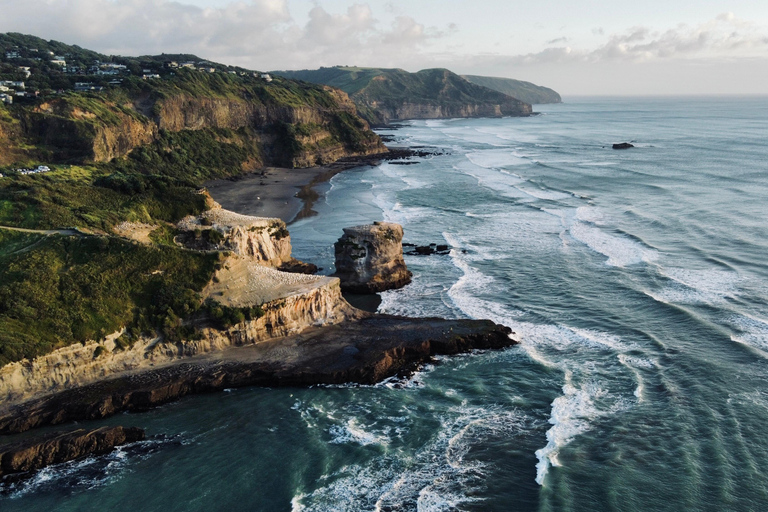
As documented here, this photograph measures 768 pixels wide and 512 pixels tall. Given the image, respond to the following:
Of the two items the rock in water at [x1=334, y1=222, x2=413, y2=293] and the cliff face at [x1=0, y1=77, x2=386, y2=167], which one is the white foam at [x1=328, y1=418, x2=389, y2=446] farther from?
the cliff face at [x1=0, y1=77, x2=386, y2=167]

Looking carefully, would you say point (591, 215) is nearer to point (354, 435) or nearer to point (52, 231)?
point (354, 435)

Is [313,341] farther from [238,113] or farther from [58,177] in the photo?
[238,113]

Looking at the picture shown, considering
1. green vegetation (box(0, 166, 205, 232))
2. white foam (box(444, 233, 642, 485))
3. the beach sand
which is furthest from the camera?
the beach sand

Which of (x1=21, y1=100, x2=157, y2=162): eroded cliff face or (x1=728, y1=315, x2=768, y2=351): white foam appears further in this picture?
(x1=21, y1=100, x2=157, y2=162): eroded cliff face

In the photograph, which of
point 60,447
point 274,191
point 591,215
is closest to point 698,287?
point 591,215

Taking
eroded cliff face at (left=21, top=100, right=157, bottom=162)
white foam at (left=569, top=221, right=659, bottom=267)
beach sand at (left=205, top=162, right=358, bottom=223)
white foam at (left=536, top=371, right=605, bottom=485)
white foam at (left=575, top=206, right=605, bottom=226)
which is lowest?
white foam at (left=536, top=371, right=605, bottom=485)

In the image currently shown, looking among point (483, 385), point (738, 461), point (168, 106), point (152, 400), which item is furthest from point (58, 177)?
point (738, 461)

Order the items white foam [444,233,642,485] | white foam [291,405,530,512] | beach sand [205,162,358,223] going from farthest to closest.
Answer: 1. beach sand [205,162,358,223]
2. white foam [444,233,642,485]
3. white foam [291,405,530,512]

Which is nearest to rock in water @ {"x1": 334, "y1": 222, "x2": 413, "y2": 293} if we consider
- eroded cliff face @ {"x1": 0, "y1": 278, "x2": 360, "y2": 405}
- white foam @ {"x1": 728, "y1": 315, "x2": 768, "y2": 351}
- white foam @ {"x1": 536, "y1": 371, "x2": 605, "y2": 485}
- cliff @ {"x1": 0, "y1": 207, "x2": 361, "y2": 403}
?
eroded cliff face @ {"x1": 0, "y1": 278, "x2": 360, "y2": 405}
